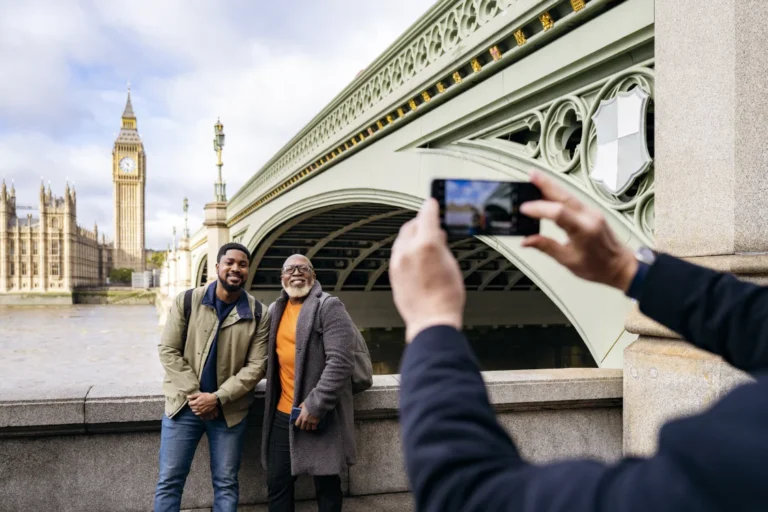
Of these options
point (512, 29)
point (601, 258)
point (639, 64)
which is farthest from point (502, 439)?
point (512, 29)

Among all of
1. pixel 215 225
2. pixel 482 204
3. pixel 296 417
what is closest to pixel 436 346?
pixel 482 204

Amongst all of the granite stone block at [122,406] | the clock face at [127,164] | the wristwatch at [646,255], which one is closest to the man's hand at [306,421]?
the granite stone block at [122,406]

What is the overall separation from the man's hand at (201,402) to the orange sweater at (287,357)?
1.16ft

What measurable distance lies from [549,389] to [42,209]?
105m

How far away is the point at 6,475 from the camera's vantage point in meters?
3.63

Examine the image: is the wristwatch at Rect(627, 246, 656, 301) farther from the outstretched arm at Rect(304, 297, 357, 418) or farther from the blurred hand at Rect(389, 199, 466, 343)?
Answer: the outstretched arm at Rect(304, 297, 357, 418)

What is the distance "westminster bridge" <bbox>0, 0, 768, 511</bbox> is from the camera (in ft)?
10.5

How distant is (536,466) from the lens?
0.76 m

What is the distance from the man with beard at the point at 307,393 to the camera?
338 cm

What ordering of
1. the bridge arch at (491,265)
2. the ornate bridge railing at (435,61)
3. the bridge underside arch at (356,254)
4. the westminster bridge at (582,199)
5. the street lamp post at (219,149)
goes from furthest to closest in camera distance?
the street lamp post at (219,149) → the bridge underside arch at (356,254) → the ornate bridge railing at (435,61) → the bridge arch at (491,265) → the westminster bridge at (582,199)

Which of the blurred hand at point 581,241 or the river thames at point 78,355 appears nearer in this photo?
the blurred hand at point 581,241

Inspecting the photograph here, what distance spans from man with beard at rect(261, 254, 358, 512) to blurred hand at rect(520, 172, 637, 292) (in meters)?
2.32

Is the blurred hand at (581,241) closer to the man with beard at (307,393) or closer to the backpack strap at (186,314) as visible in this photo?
the man with beard at (307,393)

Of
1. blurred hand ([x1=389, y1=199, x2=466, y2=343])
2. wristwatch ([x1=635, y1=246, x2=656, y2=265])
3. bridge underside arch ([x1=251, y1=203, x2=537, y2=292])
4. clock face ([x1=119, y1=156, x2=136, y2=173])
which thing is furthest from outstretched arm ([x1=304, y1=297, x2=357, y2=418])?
clock face ([x1=119, y1=156, x2=136, y2=173])
